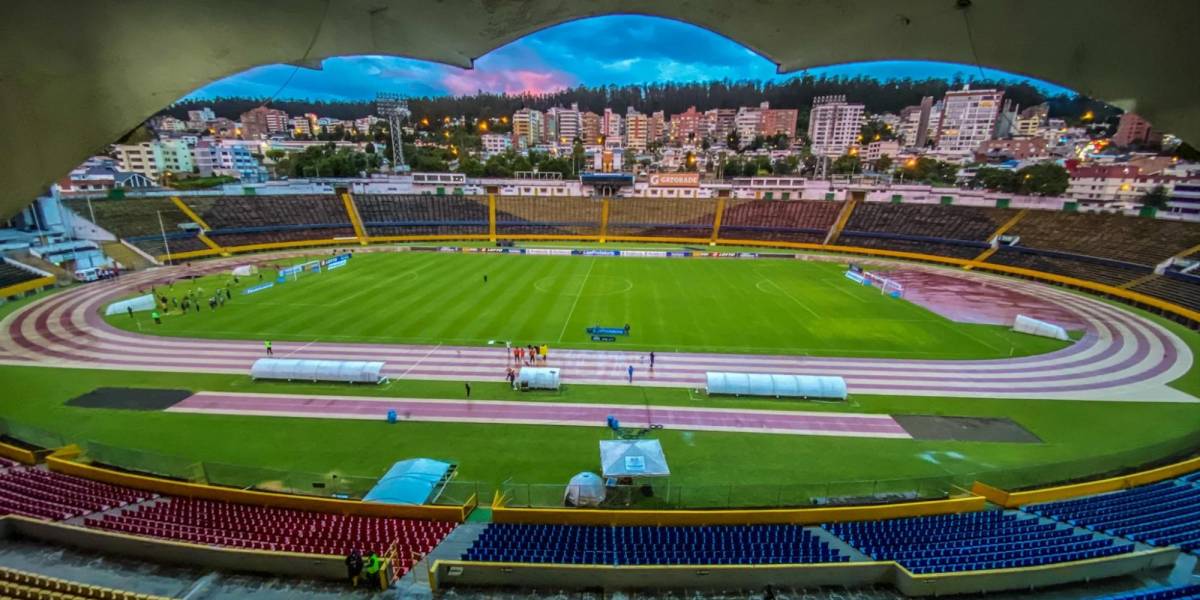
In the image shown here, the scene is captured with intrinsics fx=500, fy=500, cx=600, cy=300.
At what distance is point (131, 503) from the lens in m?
12.8

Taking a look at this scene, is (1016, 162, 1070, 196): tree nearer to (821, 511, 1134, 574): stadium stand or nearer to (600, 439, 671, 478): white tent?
(821, 511, 1134, 574): stadium stand

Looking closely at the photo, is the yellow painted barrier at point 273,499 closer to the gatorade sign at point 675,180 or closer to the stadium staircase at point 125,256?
the stadium staircase at point 125,256

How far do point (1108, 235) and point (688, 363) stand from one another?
48.9m

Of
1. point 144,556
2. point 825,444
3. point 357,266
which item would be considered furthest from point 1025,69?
point 357,266

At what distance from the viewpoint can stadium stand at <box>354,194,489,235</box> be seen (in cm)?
6488

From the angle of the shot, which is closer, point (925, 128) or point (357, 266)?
point (357, 266)

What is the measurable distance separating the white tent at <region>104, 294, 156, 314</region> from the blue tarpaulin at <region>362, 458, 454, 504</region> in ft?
96.0

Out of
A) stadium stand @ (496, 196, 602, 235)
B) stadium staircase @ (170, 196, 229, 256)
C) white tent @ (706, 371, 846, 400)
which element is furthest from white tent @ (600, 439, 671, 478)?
stadium staircase @ (170, 196, 229, 256)

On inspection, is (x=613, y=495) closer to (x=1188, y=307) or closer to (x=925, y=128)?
(x=1188, y=307)

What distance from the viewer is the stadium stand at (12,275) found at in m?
36.2

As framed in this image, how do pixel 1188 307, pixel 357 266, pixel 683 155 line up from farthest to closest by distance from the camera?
pixel 683 155 < pixel 357 266 < pixel 1188 307

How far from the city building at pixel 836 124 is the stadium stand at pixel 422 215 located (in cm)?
13039

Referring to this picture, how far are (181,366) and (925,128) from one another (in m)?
215

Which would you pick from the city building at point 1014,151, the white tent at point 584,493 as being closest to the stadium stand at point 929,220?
the white tent at point 584,493
